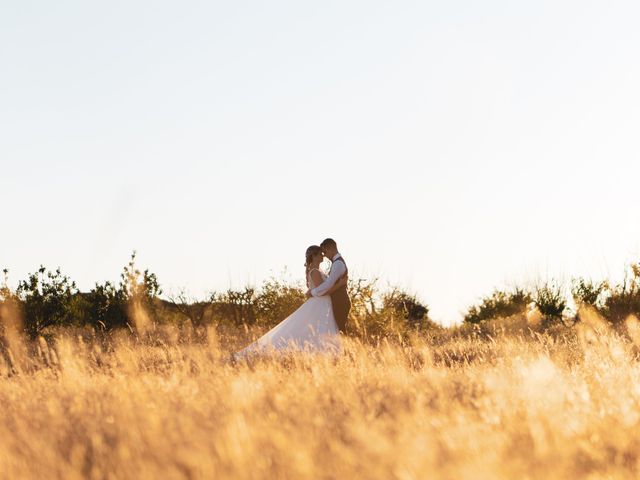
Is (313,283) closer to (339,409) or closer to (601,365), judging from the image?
(601,365)

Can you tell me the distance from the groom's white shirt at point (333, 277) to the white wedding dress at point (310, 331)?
0.20 metres

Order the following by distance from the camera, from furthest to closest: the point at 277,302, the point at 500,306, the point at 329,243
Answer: the point at 500,306, the point at 277,302, the point at 329,243

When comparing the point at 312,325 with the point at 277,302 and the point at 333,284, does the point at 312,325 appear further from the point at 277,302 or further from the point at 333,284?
the point at 277,302

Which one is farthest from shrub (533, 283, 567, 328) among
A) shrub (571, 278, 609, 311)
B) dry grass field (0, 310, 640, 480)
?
dry grass field (0, 310, 640, 480)

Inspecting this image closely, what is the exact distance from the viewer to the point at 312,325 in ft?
39.7

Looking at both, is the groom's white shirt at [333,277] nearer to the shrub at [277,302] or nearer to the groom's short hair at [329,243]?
the groom's short hair at [329,243]

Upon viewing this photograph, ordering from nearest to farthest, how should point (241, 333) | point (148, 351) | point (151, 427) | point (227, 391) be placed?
point (151, 427) < point (227, 391) < point (148, 351) < point (241, 333)

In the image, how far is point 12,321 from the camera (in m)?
A: 19.1

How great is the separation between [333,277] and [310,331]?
0.84 metres

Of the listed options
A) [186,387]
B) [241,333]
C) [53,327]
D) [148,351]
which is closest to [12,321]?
[53,327]

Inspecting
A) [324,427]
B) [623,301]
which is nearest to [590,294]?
[623,301]

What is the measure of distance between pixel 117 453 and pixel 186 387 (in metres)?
1.62

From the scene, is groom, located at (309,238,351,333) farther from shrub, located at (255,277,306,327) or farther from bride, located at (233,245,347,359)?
shrub, located at (255,277,306,327)

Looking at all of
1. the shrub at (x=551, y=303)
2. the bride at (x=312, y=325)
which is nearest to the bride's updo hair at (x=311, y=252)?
the bride at (x=312, y=325)
